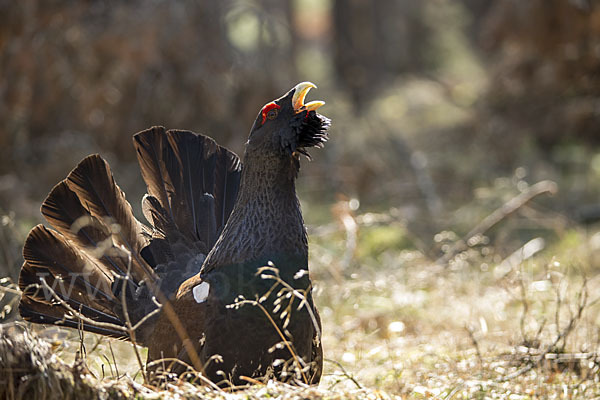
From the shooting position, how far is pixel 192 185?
3756 mm

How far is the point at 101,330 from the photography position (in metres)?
3.45

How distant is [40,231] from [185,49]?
510 cm

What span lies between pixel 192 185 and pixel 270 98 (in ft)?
15.0

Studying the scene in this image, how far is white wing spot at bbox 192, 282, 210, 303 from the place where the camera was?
9.95 feet

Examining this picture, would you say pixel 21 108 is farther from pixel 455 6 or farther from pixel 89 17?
pixel 455 6

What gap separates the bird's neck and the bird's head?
5cm

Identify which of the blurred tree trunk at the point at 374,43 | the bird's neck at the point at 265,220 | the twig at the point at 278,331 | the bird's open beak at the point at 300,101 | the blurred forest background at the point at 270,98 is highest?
the blurred tree trunk at the point at 374,43

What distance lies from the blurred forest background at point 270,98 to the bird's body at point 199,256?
261cm

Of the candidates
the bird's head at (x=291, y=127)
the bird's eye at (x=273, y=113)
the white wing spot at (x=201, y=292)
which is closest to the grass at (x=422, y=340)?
the white wing spot at (x=201, y=292)

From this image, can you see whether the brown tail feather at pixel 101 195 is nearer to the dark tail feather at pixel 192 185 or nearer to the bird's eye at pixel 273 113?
the dark tail feather at pixel 192 185

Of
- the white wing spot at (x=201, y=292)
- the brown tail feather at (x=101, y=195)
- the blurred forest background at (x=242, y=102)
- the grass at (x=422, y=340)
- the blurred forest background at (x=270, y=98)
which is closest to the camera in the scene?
the grass at (x=422, y=340)

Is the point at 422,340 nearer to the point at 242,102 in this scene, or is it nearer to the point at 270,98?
A: the point at 270,98

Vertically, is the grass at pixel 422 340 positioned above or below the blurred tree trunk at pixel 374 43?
below

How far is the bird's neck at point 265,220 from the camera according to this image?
2984 mm
